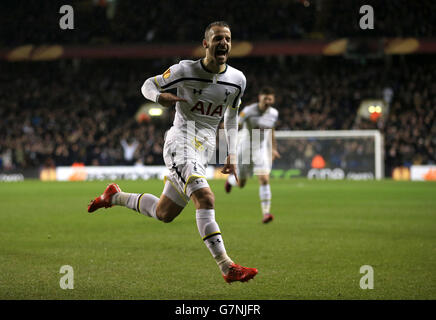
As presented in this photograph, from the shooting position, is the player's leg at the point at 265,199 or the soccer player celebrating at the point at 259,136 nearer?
the player's leg at the point at 265,199

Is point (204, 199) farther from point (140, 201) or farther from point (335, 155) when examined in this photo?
point (335, 155)

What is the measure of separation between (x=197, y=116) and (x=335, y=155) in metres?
24.1

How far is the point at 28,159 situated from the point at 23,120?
15.5 feet

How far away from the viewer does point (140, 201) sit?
6.42 metres

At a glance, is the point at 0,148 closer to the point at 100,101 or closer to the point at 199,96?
the point at 100,101

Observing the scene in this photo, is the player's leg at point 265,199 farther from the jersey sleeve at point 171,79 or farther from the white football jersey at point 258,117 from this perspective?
the jersey sleeve at point 171,79

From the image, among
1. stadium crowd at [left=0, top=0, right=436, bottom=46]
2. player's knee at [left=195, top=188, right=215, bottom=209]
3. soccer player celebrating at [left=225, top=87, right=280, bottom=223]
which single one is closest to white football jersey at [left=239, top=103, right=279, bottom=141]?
soccer player celebrating at [left=225, top=87, right=280, bottom=223]

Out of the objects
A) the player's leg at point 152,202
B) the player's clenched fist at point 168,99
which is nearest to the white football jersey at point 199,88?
the player's clenched fist at point 168,99

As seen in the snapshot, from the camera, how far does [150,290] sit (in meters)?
5.29

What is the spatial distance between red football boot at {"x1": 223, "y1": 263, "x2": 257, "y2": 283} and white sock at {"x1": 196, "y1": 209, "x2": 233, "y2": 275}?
0.35 feet

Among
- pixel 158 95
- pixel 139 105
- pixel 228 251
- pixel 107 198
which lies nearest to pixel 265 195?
pixel 228 251

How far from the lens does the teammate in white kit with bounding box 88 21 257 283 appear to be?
18.1 feet

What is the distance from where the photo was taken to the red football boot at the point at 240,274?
510 cm

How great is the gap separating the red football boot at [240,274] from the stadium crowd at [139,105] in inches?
985
